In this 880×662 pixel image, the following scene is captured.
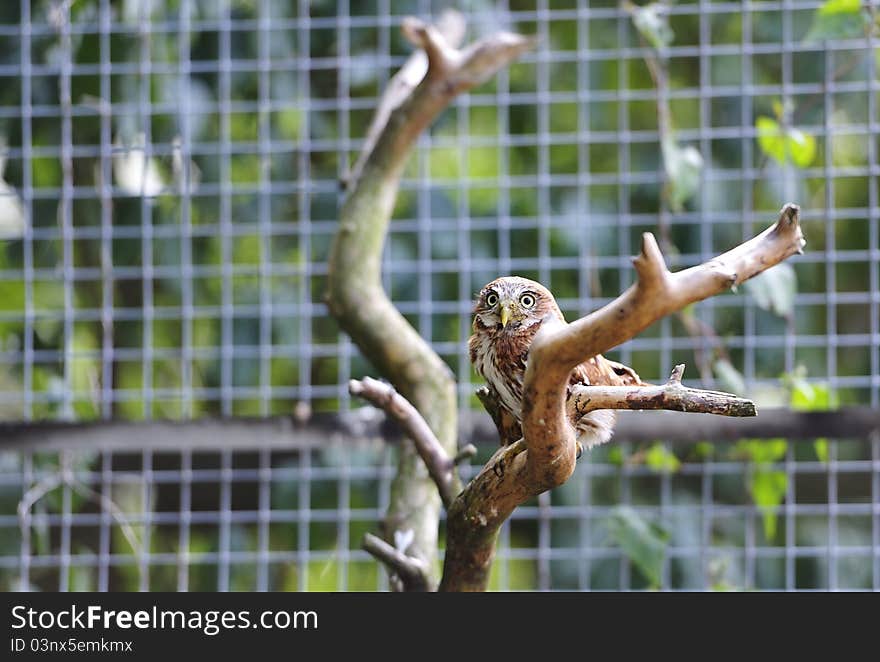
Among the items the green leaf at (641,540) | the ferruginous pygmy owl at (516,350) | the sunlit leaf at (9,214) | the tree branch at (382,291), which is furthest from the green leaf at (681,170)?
the sunlit leaf at (9,214)

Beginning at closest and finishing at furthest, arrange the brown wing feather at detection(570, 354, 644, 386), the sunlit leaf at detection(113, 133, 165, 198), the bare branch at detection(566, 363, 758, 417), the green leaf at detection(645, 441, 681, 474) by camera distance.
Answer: the bare branch at detection(566, 363, 758, 417)
the brown wing feather at detection(570, 354, 644, 386)
the green leaf at detection(645, 441, 681, 474)
the sunlit leaf at detection(113, 133, 165, 198)

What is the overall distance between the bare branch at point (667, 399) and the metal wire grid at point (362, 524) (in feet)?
3.29

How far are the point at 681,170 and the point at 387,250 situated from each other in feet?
1.83

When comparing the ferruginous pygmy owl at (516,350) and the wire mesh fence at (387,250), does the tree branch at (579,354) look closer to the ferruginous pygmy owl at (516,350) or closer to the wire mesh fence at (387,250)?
the ferruginous pygmy owl at (516,350)

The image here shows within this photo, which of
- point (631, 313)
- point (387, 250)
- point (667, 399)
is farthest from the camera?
point (387, 250)

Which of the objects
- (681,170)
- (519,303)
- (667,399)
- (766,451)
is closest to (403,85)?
(681,170)

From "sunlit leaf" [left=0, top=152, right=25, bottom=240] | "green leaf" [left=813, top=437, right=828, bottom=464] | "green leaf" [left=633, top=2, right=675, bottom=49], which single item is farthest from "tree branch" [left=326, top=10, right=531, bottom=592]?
"sunlit leaf" [left=0, top=152, right=25, bottom=240]

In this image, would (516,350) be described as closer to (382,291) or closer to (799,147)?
(382,291)

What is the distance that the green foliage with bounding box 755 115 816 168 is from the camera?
187 centimetres

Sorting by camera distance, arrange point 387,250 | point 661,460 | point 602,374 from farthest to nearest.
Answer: point 387,250
point 661,460
point 602,374

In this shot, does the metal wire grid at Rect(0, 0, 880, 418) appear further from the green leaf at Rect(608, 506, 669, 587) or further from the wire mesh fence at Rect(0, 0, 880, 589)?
the green leaf at Rect(608, 506, 669, 587)

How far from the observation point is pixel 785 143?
1.88m

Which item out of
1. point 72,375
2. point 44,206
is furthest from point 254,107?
point 72,375

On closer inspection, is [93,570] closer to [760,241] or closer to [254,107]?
[254,107]
